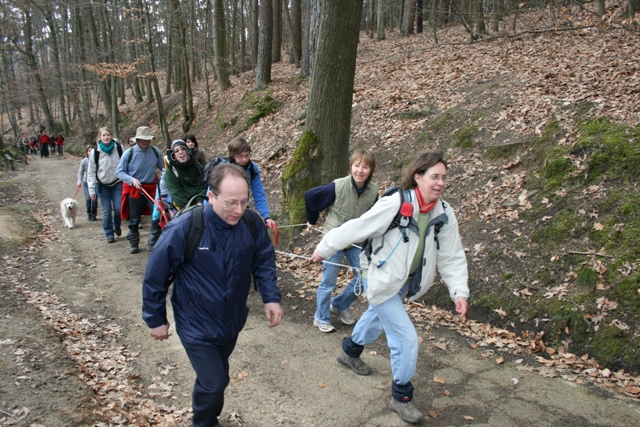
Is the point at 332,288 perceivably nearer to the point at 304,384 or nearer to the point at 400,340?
the point at 304,384

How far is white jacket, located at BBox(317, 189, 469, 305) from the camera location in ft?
11.7

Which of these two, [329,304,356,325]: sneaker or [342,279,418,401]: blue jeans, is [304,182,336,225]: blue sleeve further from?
[342,279,418,401]: blue jeans

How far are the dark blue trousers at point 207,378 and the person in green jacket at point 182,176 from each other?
387 cm

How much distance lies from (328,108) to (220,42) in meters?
14.5

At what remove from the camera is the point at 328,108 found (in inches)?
308

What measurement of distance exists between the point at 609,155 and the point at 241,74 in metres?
21.7

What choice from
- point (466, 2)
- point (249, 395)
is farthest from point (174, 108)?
point (249, 395)

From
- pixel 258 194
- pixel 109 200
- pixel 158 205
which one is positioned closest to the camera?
pixel 258 194

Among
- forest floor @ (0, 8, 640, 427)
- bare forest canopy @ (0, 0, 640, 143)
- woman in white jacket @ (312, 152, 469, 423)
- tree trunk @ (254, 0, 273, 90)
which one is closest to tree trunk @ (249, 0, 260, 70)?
bare forest canopy @ (0, 0, 640, 143)

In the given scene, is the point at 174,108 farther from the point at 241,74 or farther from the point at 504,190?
the point at 504,190

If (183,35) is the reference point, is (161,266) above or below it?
below

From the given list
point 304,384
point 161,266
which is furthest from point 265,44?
point 161,266

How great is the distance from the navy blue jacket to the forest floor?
1168mm

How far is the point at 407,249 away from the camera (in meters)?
3.58
